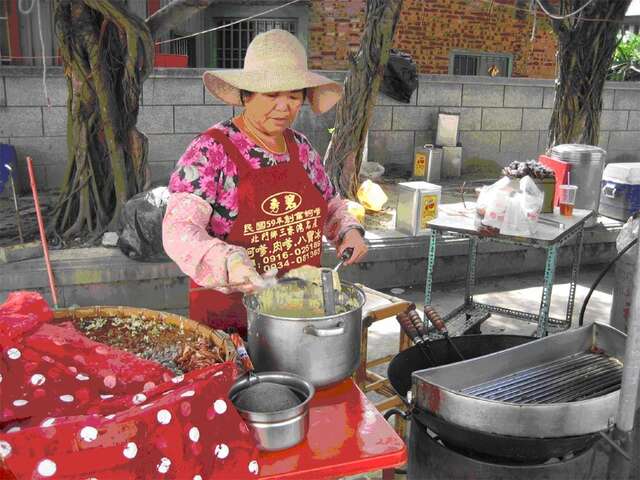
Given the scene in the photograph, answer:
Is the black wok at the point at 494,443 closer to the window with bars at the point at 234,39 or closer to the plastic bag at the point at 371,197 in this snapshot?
the plastic bag at the point at 371,197

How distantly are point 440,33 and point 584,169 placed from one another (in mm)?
6986

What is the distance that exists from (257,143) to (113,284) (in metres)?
2.87

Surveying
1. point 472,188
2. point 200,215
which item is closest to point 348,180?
point 472,188

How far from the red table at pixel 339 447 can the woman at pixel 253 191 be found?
1.38 feet

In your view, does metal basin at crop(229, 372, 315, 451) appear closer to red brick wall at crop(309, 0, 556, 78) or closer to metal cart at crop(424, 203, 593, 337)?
metal cart at crop(424, 203, 593, 337)

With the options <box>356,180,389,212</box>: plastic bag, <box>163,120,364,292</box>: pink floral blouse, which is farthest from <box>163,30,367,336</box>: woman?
<box>356,180,389,212</box>: plastic bag

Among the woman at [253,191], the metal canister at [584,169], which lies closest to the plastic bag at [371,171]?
the metal canister at [584,169]

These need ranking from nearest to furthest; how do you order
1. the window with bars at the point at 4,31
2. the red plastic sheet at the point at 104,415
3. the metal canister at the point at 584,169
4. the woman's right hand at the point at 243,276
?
the red plastic sheet at the point at 104,415 < the woman's right hand at the point at 243,276 < the metal canister at the point at 584,169 < the window with bars at the point at 4,31

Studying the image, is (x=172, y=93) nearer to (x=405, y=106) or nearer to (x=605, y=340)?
(x=405, y=106)

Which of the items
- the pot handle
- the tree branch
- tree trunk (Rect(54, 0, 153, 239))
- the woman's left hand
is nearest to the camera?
the pot handle

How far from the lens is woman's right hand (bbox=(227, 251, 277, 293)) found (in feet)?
5.52

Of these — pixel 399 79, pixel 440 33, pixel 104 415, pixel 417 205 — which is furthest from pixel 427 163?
pixel 104 415

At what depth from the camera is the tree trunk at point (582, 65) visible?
6.50 m

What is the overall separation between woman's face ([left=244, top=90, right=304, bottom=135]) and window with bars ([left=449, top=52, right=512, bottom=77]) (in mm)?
10762
